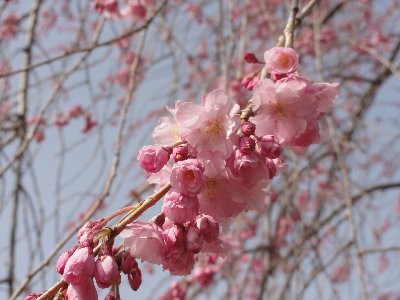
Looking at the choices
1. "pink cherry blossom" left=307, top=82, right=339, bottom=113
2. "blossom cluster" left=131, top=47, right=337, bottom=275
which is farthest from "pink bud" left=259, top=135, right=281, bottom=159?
"pink cherry blossom" left=307, top=82, right=339, bottom=113

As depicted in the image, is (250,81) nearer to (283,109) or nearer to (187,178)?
(283,109)

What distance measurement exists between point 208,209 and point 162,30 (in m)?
3.36

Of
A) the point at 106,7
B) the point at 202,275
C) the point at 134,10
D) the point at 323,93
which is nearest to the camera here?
the point at 323,93

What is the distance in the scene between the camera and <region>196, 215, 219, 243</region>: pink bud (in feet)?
3.16

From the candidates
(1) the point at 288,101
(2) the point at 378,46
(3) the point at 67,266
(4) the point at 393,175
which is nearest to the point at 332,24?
(2) the point at 378,46

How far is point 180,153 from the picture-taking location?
97 cm

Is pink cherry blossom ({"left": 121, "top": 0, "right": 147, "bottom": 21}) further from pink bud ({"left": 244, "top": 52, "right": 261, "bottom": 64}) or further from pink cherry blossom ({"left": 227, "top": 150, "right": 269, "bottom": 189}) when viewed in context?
pink cherry blossom ({"left": 227, "top": 150, "right": 269, "bottom": 189})

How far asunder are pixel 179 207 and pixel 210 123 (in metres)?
0.21

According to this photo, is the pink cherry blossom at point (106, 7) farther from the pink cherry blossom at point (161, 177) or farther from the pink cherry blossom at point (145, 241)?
the pink cherry blossom at point (145, 241)

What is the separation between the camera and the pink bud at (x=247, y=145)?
939 millimetres

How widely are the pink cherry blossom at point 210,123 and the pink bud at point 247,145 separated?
0.09ft

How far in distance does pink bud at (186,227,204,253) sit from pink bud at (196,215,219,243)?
17 millimetres

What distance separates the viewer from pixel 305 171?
4.19 metres

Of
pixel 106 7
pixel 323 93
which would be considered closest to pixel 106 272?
→ pixel 323 93
